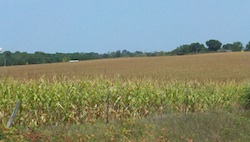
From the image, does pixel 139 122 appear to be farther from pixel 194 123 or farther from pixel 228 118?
pixel 228 118

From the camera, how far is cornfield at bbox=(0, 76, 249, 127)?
9.04m

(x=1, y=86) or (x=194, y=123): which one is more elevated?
(x=1, y=86)

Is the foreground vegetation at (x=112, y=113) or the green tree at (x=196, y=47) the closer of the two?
the foreground vegetation at (x=112, y=113)

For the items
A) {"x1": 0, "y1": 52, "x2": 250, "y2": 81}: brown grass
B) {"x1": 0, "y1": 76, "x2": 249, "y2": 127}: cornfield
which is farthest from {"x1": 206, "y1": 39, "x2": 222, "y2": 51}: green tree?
{"x1": 0, "y1": 76, "x2": 249, "y2": 127}: cornfield

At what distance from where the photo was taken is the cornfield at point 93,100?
904 centimetres

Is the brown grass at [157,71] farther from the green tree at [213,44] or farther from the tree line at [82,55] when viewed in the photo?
the green tree at [213,44]

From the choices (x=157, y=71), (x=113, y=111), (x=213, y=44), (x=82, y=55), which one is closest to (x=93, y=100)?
(x=113, y=111)

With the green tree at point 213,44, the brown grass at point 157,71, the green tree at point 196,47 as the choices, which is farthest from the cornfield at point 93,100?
the green tree at point 213,44

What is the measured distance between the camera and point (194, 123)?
8.68 m

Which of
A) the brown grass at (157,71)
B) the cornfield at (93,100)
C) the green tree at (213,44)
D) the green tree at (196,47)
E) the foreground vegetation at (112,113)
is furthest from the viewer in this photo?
the green tree at (213,44)

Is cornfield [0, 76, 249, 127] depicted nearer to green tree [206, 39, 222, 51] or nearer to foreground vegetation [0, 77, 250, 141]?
foreground vegetation [0, 77, 250, 141]

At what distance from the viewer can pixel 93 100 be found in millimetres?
10281

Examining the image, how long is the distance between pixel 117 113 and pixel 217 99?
5683 millimetres

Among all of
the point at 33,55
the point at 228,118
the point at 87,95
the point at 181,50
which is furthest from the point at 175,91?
the point at 181,50
